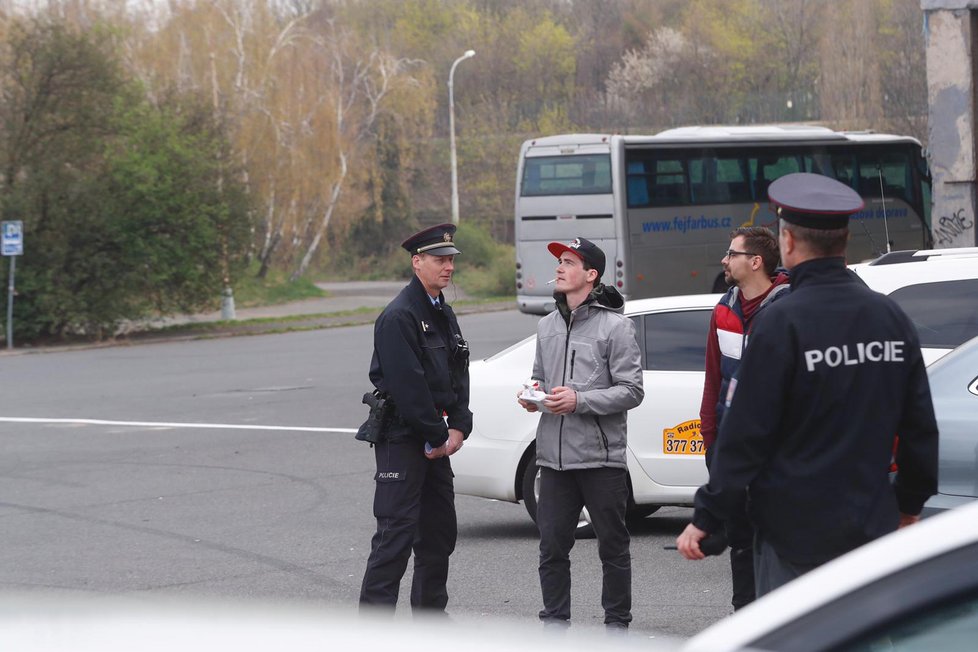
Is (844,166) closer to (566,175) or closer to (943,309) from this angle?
(566,175)

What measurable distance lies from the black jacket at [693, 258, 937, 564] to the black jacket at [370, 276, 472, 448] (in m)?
2.29

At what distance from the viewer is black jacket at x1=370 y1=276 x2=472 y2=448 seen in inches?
228

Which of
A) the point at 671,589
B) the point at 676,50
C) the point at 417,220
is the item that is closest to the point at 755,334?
the point at 671,589

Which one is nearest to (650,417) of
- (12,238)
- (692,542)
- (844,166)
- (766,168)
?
(692,542)

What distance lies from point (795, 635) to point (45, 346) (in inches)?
1053

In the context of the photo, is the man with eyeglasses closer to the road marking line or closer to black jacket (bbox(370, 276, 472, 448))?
black jacket (bbox(370, 276, 472, 448))

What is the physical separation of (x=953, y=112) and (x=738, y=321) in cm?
1138

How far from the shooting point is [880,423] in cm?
367

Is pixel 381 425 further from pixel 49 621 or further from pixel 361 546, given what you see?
pixel 49 621

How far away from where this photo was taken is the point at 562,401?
572 centimetres

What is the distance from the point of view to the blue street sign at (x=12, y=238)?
25750mm

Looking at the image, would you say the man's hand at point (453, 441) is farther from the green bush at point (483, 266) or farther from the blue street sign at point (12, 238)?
the green bush at point (483, 266)

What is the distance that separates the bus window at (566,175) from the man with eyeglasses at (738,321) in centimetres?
1984

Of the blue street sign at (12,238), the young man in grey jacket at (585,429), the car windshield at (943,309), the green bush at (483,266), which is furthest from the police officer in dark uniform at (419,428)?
the green bush at (483,266)
